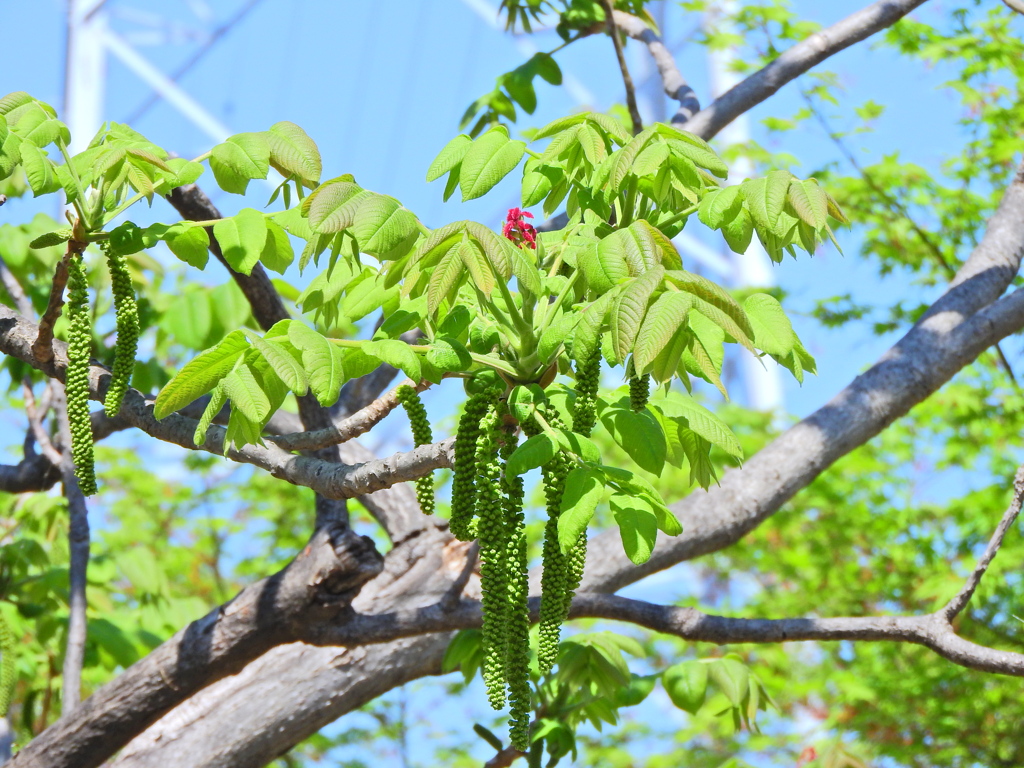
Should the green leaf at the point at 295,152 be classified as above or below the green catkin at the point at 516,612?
above

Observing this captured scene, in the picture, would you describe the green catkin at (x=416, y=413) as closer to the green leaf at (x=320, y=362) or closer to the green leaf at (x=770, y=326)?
the green leaf at (x=320, y=362)

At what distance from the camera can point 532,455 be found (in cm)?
190

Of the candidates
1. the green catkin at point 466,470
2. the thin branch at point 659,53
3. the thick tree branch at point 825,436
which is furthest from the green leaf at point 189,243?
the thin branch at point 659,53

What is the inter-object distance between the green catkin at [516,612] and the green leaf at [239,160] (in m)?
0.91

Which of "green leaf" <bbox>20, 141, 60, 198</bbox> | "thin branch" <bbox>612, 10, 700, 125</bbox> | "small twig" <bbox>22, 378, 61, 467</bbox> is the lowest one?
"green leaf" <bbox>20, 141, 60, 198</bbox>

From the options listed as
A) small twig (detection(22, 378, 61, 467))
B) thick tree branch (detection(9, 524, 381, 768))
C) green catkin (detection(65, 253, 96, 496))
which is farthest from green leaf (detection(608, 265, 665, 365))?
small twig (detection(22, 378, 61, 467))

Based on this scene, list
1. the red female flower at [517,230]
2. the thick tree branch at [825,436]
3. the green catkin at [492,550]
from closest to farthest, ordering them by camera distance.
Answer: the green catkin at [492,550] → the red female flower at [517,230] → the thick tree branch at [825,436]

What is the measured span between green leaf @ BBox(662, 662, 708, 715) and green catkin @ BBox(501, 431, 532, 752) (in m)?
1.33

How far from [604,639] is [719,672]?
410mm

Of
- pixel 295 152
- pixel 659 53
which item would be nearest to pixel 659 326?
pixel 295 152

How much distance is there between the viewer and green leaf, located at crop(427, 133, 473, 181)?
89.9 inches

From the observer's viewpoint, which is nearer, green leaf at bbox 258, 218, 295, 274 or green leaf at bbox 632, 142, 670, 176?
green leaf at bbox 632, 142, 670, 176

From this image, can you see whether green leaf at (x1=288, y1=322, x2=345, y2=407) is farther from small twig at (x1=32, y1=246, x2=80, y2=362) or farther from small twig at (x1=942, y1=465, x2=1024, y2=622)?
small twig at (x1=942, y1=465, x2=1024, y2=622)

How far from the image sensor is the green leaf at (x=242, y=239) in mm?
2514
